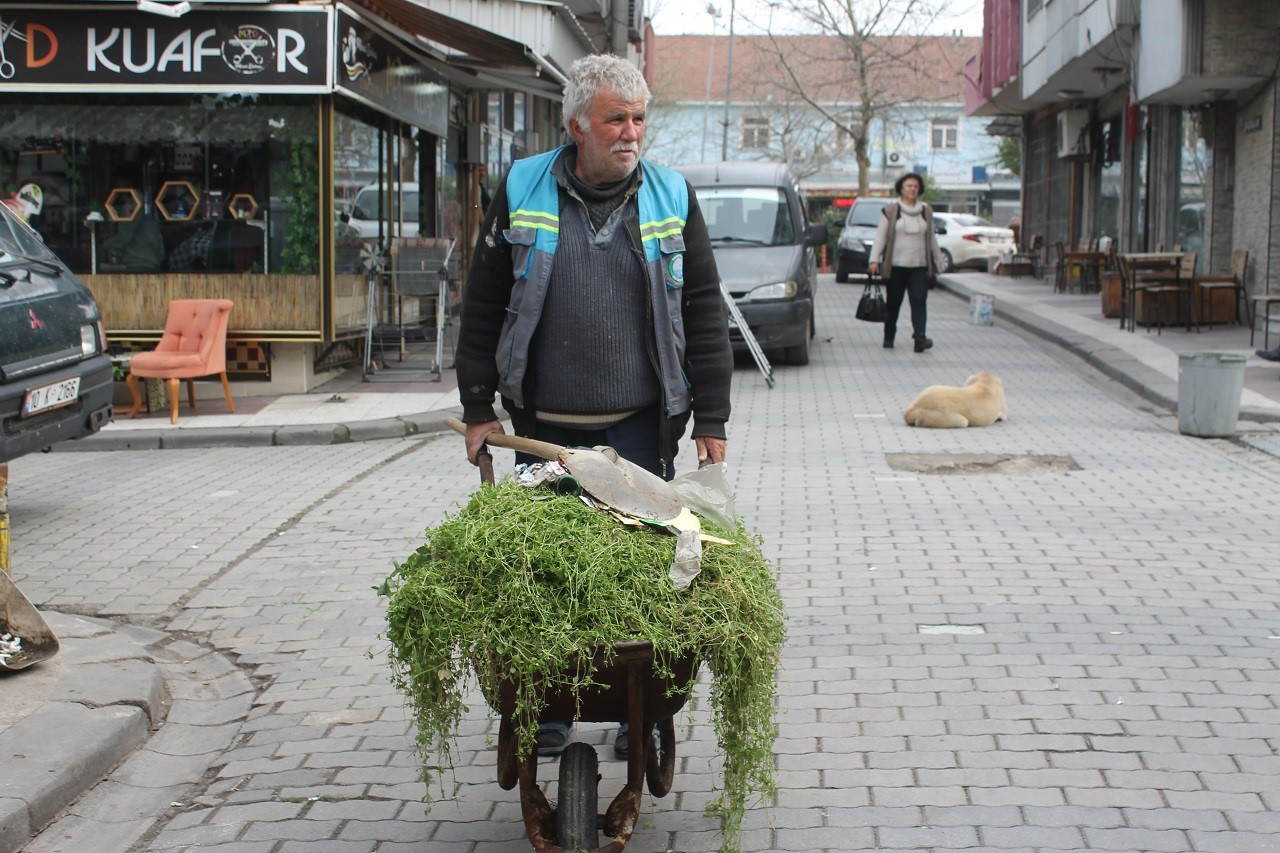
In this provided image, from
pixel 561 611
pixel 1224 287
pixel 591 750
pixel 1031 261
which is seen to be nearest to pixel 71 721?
pixel 591 750

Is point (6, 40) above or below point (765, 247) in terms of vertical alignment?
above

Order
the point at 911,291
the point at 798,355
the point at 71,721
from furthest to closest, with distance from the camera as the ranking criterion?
1. the point at 911,291
2. the point at 798,355
3. the point at 71,721

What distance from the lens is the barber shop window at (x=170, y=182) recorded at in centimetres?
1314

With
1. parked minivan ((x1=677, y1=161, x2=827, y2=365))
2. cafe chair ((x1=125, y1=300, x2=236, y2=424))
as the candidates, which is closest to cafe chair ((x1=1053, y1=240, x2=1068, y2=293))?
parked minivan ((x1=677, y1=161, x2=827, y2=365))

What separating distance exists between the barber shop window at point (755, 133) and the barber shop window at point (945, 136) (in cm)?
734

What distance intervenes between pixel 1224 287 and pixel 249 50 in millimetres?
11830

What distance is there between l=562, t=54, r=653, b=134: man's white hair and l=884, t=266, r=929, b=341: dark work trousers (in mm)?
12425

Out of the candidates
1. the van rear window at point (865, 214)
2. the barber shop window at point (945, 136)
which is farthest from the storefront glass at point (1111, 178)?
the barber shop window at point (945, 136)

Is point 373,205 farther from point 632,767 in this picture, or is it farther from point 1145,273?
point 632,767

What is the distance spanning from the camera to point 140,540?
24.8 feet

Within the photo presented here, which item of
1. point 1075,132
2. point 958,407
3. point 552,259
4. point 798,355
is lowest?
point 958,407

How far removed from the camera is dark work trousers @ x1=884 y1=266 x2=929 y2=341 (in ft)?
52.5

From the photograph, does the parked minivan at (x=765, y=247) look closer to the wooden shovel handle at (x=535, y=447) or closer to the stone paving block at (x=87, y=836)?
the wooden shovel handle at (x=535, y=447)

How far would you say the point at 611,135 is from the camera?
12.5 feet
